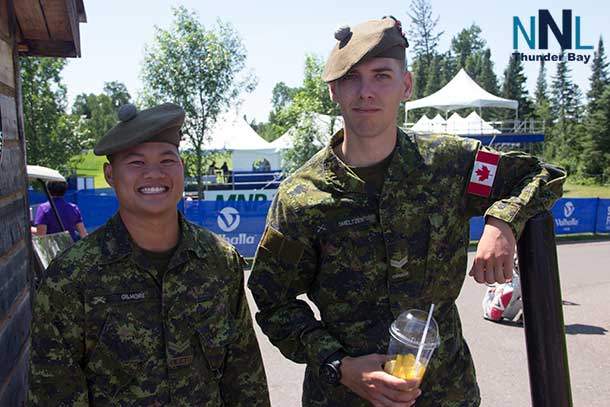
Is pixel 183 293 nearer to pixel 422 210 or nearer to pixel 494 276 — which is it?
pixel 422 210

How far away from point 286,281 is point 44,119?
20.1m

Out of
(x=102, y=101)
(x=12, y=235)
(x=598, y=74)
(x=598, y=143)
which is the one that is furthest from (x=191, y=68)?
(x=102, y=101)

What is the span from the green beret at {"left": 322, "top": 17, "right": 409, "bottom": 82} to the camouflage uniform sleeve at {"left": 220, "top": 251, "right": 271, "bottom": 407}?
905 mm

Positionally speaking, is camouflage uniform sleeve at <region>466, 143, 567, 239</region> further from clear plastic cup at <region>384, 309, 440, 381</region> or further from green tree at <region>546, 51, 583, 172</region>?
green tree at <region>546, 51, 583, 172</region>

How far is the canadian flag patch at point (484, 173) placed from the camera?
2.20m

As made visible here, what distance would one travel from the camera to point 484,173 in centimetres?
221

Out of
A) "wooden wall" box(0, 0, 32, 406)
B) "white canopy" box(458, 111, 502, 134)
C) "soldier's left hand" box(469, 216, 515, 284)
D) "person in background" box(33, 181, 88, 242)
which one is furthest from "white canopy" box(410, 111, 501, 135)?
"soldier's left hand" box(469, 216, 515, 284)

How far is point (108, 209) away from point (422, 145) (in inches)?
475

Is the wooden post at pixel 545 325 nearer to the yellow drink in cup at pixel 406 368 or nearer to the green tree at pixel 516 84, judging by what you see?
the yellow drink in cup at pixel 406 368

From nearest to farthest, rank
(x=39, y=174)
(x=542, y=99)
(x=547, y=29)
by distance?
(x=39, y=174) < (x=547, y=29) < (x=542, y=99)

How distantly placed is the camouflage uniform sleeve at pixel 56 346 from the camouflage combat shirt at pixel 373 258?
693 mm

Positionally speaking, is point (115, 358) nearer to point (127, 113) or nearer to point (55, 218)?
point (127, 113)

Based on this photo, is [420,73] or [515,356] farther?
[420,73]

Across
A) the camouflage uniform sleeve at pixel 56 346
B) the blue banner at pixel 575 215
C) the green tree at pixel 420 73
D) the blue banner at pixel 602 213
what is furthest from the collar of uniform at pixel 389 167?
the green tree at pixel 420 73
